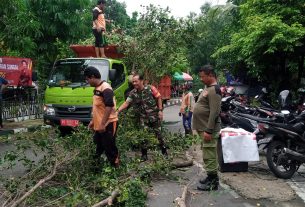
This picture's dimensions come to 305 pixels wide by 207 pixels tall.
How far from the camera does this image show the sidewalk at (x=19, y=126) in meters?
12.0

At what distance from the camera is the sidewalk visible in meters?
12.0

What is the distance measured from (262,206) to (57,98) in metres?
6.17

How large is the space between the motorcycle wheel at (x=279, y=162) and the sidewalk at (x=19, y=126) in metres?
6.76

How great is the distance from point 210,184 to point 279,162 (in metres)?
1.44

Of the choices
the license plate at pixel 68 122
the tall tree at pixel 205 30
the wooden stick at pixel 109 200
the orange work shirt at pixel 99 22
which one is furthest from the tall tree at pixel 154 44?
the wooden stick at pixel 109 200

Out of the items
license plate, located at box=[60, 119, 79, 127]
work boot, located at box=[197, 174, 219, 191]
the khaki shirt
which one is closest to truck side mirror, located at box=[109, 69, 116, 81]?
license plate, located at box=[60, 119, 79, 127]

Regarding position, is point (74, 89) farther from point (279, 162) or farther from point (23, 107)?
point (23, 107)

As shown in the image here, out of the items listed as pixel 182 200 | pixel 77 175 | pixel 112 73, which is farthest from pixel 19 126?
pixel 182 200

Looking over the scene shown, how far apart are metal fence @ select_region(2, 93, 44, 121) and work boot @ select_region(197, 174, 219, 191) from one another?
949 centimetres

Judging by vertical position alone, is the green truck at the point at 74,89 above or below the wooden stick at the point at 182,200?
above

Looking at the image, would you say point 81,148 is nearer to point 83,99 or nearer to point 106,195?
point 106,195

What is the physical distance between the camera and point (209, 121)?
19.7ft

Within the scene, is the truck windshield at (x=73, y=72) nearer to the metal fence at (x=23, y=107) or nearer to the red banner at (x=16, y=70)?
the metal fence at (x=23, y=107)

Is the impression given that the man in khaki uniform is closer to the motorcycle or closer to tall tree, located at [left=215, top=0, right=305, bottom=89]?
the motorcycle
